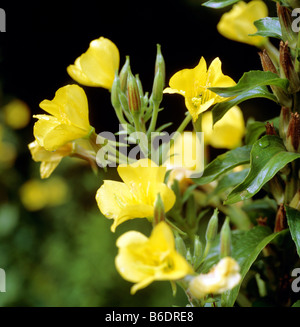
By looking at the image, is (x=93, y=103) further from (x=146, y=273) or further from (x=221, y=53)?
(x=146, y=273)

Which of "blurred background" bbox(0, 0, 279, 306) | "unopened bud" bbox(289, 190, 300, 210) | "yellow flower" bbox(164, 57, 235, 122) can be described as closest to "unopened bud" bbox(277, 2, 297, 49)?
"yellow flower" bbox(164, 57, 235, 122)

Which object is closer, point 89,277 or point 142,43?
point 89,277

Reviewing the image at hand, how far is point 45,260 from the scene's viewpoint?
6.94 ft

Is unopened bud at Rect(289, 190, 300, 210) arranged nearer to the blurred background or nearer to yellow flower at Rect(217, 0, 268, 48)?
yellow flower at Rect(217, 0, 268, 48)

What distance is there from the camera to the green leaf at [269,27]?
0.76 metres

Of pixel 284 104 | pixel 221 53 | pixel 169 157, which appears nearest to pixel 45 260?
pixel 221 53

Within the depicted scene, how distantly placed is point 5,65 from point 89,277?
1.29 metres

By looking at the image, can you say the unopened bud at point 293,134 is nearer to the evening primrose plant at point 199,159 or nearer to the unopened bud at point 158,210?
the evening primrose plant at point 199,159

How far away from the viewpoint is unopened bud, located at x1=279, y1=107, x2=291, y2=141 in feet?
2.48

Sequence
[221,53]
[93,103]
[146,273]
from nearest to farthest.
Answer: [146,273] → [221,53] → [93,103]

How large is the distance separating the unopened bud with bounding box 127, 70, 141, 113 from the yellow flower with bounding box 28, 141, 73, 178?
0.20 metres

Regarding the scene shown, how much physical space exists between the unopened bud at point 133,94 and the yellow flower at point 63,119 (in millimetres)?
→ 85

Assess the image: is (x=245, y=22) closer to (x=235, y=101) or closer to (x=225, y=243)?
(x=235, y=101)

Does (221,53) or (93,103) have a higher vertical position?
(221,53)
